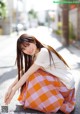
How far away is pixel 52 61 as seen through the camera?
16.2ft

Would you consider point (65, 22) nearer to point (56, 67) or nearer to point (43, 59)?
point (56, 67)

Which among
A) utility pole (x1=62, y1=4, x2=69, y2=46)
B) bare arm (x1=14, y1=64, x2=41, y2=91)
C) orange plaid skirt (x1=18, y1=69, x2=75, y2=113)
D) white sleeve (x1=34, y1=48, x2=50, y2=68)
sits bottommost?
utility pole (x1=62, y1=4, x2=69, y2=46)

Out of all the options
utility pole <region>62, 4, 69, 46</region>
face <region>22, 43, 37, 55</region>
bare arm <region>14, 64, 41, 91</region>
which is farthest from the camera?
utility pole <region>62, 4, 69, 46</region>

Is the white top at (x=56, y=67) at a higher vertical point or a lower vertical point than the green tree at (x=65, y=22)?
higher

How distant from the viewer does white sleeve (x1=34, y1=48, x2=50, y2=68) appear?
15.7ft

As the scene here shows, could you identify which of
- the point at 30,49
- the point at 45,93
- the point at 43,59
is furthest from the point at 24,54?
the point at 45,93

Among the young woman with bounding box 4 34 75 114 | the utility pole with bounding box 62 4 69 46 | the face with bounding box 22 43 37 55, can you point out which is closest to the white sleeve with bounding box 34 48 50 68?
the young woman with bounding box 4 34 75 114

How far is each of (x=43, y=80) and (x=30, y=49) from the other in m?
0.48

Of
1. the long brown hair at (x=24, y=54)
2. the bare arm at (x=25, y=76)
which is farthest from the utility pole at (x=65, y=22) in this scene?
the bare arm at (x=25, y=76)

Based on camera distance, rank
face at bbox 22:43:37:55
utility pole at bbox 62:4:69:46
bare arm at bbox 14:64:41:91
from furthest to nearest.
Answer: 1. utility pole at bbox 62:4:69:46
2. face at bbox 22:43:37:55
3. bare arm at bbox 14:64:41:91

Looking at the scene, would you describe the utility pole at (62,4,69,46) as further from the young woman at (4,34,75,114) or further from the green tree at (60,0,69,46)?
the young woman at (4,34,75,114)

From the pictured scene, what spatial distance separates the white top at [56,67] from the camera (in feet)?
15.8

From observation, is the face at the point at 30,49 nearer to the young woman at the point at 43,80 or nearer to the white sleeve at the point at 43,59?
the young woman at the point at 43,80

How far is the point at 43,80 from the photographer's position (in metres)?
4.82
